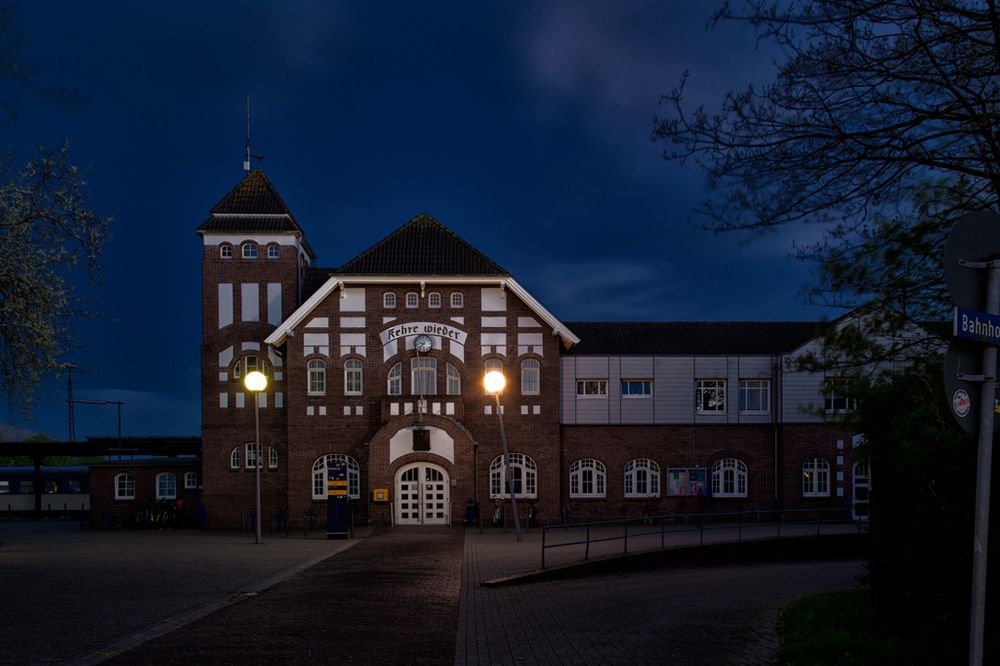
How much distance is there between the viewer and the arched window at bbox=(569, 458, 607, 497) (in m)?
33.9

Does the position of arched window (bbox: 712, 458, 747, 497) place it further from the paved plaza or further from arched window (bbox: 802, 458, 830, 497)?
the paved plaza

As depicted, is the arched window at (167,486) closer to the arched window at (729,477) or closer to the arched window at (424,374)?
the arched window at (424,374)

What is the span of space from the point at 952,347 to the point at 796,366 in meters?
6.12

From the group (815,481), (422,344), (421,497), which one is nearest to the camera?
(421,497)

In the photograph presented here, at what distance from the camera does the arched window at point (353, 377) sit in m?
32.9

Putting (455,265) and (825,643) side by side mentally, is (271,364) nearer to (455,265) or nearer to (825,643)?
(455,265)

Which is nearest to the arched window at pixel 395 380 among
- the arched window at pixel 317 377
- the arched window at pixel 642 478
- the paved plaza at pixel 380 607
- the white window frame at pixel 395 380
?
the white window frame at pixel 395 380

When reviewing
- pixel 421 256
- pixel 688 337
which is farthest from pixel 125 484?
pixel 688 337

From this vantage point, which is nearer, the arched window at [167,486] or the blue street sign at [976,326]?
the blue street sign at [976,326]

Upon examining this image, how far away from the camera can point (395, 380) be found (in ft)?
108

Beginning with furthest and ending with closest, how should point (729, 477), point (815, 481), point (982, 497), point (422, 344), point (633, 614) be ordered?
1. point (729, 477)
2. point (815, 481)
3. point (422, 344)
4. point (633, 614)
5. point (982, 497)

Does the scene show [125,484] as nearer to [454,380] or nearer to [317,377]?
[317,377]

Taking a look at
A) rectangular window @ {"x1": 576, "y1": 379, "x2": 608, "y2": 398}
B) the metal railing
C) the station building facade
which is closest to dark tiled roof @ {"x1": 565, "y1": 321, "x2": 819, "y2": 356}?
the station building facade

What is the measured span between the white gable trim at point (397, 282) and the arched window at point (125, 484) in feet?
30.6
